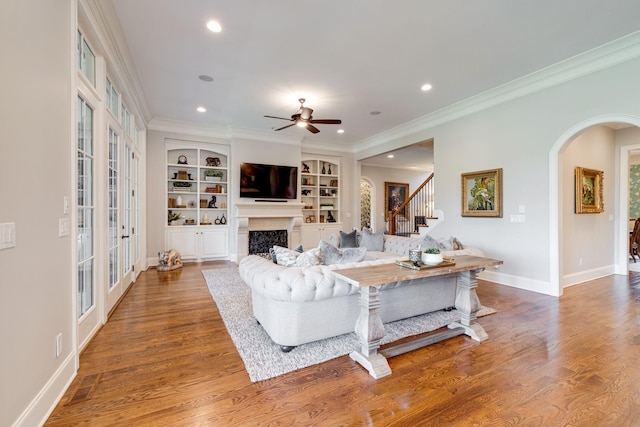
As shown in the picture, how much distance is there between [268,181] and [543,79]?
17.7 feet

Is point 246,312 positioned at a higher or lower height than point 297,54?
lower

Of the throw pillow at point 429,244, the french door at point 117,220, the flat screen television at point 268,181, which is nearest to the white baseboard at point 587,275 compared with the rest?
the throw pillow at point 429,244

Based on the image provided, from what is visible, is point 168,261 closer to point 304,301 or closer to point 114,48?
point 114,48

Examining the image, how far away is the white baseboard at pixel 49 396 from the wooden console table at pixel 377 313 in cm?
192

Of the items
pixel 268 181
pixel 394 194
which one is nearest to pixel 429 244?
pixel 268 181

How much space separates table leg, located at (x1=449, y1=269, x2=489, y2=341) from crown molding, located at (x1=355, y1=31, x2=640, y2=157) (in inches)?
124

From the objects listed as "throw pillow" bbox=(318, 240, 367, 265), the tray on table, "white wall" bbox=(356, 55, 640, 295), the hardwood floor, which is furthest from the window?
"white wall" bbox=(356, 55, 640, 295)

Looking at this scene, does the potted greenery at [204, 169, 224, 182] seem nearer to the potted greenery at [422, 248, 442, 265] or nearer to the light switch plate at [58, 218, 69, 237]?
the light switch plate at [58, 218, 69, 237]

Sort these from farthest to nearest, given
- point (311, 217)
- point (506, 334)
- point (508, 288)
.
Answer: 1. point (311, 217)
2. point (508, 288)
3. point (506, 334)

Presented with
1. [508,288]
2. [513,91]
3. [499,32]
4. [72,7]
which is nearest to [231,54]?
[72,7]

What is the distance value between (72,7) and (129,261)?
12.0 ft

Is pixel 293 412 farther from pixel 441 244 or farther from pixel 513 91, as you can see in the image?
pixel 513 91

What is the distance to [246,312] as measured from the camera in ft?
11.0

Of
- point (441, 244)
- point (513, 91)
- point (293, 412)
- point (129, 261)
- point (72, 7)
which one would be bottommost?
point (293, 412)
